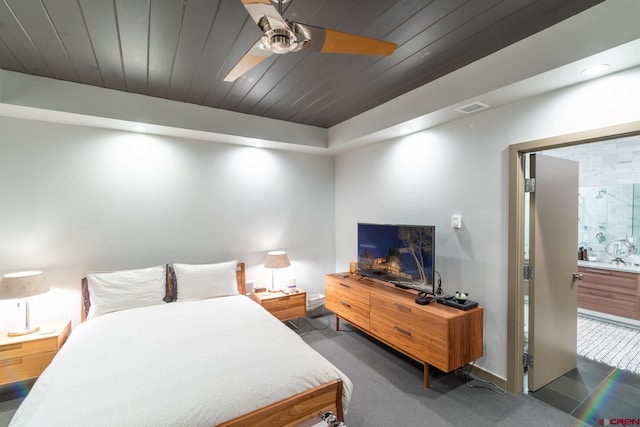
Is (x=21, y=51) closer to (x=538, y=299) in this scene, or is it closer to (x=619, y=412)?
(x=538, y=299)

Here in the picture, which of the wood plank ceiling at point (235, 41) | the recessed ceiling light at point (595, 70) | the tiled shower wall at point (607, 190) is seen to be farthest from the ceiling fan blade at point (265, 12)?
the tiled shower wall at point (607, 190)

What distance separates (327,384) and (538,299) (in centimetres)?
192

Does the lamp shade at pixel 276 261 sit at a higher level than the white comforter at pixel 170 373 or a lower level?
higher

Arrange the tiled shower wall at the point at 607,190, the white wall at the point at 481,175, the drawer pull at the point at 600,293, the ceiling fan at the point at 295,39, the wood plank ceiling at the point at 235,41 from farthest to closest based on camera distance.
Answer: the tiled shower wall at the point at 607,190 < the drawer pull at the point at 600,293 < the white wall at the point at 481,175 < the wood plank ceiling at the point at 235,41 < the ceiling fan at the point at 295,39

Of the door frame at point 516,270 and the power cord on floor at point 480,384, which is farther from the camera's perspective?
the power cord on floor at point 480,384

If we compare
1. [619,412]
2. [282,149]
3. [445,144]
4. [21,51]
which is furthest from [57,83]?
[619,412]

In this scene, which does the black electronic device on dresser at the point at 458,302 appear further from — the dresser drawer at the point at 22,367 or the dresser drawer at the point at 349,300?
the dresser drawer at the point at 22,367

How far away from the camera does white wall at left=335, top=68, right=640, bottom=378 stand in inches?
76.4

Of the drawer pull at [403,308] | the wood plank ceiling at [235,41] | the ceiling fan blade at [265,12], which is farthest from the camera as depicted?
the drawer pull at [403,308]

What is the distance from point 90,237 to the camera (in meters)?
2.92

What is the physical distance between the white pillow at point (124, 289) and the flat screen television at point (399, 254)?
2.25 m

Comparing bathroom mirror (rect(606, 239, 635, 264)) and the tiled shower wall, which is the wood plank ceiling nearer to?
the tiled shower wall

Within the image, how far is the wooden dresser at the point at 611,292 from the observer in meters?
3.55

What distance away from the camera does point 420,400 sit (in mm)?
2289
